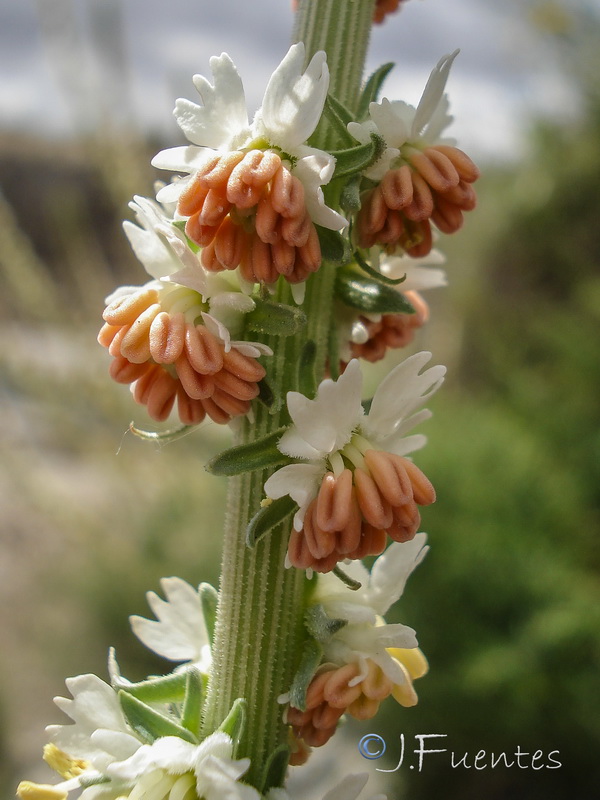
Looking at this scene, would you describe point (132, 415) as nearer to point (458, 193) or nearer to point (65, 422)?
point (65, 422)

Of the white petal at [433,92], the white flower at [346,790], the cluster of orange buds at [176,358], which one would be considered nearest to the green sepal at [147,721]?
the white flower at [346,790]

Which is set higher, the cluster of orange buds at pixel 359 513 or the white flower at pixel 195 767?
the cluster of orange buds at pixel 359 513

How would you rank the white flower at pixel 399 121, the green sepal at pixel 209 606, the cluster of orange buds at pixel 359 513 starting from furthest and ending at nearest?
the green sepal at pixel 209 606, the white flower at pixel 399 121, the cluster of orange buds at pixel 359 513

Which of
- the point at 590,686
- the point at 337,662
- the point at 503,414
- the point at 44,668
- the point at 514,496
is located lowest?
the point at 44,668

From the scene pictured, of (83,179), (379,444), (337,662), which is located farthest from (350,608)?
(83,179)

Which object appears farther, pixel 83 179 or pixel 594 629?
pixel 83 179

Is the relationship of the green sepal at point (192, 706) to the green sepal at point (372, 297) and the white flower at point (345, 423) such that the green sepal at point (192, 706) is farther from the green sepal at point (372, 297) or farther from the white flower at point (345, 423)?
the green sepal at point (372, 297)
